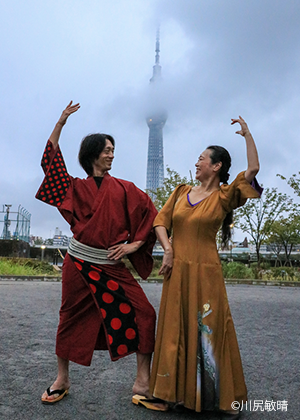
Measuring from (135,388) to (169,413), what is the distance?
1.05 feet

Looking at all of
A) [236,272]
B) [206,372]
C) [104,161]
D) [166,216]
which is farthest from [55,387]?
[236,272]

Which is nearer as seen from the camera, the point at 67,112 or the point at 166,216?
the point at 166,216

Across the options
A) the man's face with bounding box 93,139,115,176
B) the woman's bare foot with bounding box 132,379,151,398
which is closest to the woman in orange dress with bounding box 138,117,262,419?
the woman's bare foot with bounding box 132,379,151,398

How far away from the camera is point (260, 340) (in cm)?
494

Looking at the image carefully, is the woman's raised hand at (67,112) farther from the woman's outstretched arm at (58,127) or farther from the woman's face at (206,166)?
the woman's face at (206,166)

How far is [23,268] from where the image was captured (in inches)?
620

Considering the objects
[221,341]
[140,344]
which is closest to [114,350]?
[140,344]

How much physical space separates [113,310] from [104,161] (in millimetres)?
1137

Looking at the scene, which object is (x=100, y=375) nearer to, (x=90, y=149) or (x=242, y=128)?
(x=90, y=149)

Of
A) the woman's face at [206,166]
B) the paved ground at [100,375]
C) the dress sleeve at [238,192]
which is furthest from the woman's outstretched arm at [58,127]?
the paved ground at [100,375]

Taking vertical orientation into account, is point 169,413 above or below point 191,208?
below

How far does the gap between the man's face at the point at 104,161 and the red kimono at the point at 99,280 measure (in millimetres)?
103

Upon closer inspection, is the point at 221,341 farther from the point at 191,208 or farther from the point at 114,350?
the point at 191,208

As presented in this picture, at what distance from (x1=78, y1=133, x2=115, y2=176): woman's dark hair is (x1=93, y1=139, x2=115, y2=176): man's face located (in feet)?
0.08
